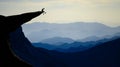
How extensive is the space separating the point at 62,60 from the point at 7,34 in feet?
584

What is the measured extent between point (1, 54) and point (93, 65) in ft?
599

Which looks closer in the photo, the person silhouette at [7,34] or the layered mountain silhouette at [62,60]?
the person silhouette at [7,34]

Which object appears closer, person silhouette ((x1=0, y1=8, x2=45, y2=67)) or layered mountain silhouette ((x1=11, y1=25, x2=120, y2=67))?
person silhouette ((x1=0, y1=8, x2=45, y2=67))

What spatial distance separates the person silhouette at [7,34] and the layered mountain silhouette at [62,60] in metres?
128

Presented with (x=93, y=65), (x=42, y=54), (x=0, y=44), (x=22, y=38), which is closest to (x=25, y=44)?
(x=22, y=38)

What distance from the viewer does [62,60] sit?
18300cm

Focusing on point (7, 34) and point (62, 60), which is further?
point (62, 60)

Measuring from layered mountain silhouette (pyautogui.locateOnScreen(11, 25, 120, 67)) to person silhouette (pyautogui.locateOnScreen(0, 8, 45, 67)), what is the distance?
128 meters

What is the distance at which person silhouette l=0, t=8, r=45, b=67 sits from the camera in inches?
225

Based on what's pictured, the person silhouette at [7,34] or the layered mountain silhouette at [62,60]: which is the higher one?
the layered mountain silhouette at [62,60]

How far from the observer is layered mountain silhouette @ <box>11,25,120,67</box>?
5817 inches

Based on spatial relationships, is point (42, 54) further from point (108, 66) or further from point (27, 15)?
point (27, 15)

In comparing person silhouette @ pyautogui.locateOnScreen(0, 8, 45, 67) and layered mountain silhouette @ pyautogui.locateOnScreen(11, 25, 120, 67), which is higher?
layered mountain silhouette @ pyautogui.locateOnScreen(11, 25, 120, 67)

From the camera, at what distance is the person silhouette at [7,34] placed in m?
5.71
